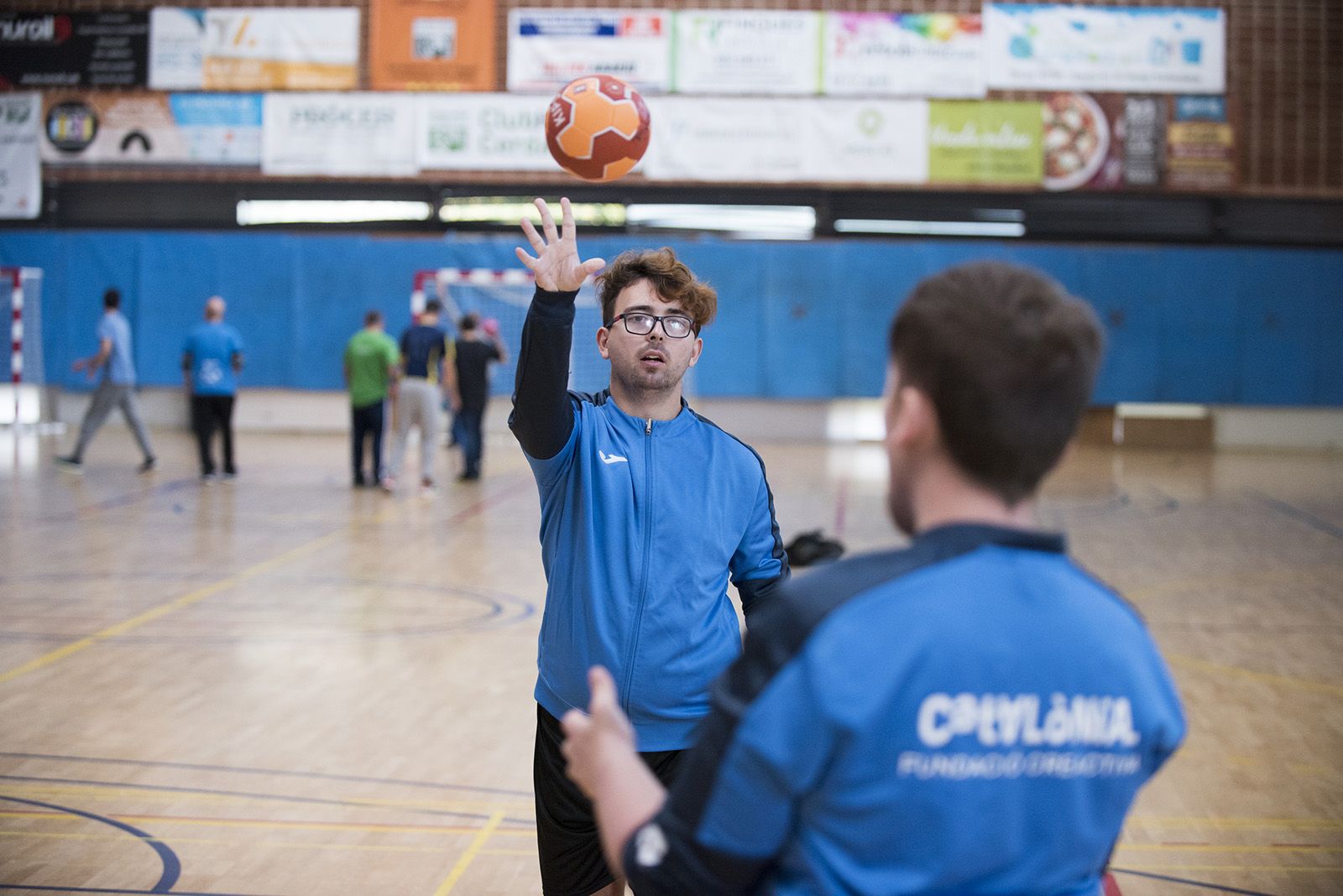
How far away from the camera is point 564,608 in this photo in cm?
289

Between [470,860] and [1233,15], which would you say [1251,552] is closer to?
[470,860]

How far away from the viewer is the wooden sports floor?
444 centimetres

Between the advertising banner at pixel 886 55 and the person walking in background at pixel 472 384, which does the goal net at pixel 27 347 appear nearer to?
the person walking in background at pixel 472 384

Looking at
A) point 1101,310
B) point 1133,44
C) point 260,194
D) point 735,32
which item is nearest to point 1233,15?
point 1133,44

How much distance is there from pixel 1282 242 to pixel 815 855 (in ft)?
78.2

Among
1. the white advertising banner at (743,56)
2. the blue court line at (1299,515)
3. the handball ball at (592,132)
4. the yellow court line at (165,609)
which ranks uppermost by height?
the white advertising banner at (743,56)

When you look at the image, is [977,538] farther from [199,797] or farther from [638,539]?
[199,797]

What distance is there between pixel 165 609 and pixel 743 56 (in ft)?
52.4

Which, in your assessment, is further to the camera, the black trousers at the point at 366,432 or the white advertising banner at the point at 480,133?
the white advertising banner at the point at 480,133

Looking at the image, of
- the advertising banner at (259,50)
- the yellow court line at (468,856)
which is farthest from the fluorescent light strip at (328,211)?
the yellow court line at (468,856)

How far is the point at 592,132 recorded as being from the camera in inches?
179

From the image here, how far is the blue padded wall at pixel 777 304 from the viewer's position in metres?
22.5

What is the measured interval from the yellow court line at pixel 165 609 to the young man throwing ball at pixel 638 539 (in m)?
4.72

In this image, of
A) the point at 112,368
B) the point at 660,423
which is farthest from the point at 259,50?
the point at 660,423
